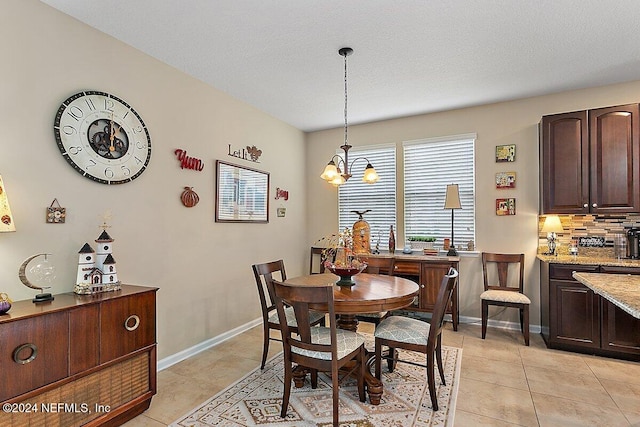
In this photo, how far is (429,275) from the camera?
4262mm

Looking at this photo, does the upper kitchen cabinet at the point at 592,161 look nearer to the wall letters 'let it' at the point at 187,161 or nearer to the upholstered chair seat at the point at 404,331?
the upholstered chair seat at the point at 404,331

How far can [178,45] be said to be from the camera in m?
2.91

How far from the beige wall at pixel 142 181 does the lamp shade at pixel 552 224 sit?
3365 millimetres

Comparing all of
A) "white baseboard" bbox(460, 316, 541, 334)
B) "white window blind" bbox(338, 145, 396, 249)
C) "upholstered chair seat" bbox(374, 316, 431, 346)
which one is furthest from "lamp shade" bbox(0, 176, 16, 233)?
"white baseboard" bbox(460, 316, 541, 334)

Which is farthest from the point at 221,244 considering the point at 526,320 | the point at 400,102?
the point at 526,320

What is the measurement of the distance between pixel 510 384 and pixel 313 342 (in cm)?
172

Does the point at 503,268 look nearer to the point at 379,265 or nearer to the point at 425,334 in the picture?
the point at 379,265

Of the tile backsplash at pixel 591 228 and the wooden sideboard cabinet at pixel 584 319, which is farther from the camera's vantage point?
the tile backsplash at pixel 591 228

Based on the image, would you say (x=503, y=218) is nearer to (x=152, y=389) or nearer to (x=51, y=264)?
(x=152, y=389)

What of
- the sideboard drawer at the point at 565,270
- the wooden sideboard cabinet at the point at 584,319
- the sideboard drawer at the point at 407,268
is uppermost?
the sideboard drawer at the point at 565,270

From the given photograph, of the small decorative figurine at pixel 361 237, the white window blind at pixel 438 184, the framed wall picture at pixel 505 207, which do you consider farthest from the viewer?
the small decorative figurine at pixel 361 237

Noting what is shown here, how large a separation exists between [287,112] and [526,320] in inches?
148

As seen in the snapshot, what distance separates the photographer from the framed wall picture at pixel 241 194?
12.7 ft

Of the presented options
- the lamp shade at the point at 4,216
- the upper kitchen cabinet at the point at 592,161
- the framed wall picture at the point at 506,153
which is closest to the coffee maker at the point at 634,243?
the upper kitchen cabinet at the point at 592,161
